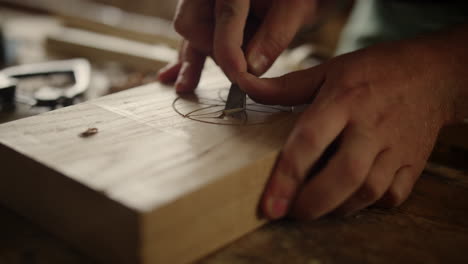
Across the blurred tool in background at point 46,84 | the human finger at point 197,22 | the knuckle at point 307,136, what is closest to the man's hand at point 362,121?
the knuckle at point 307,136

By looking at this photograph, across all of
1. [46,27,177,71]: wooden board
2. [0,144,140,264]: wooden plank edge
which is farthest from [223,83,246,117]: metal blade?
[46,27,177,71]: wooden board

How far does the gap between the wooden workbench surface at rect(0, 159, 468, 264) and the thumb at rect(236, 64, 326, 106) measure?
0.26 metres

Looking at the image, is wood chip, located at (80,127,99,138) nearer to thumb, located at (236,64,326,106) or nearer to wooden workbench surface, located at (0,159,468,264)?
wooden workbench surface, located at (0,159,468,264)

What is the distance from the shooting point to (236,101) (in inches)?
39.0

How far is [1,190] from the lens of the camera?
81 cm

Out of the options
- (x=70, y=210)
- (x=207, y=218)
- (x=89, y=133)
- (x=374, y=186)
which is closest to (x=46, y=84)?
(x=89, y=133)

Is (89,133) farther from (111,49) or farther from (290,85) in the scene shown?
(111,49)

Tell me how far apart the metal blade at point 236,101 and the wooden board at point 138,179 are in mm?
73

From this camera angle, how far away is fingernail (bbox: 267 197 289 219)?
2.54 feet

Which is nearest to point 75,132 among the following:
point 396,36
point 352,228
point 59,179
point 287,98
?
point 59,179

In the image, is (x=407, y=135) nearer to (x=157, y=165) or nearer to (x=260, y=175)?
(x=260, y=175)

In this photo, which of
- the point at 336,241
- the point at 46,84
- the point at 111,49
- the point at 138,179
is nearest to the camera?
the point at 138,179

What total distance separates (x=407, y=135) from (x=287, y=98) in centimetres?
25

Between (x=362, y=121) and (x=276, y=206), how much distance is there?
0.76ft
